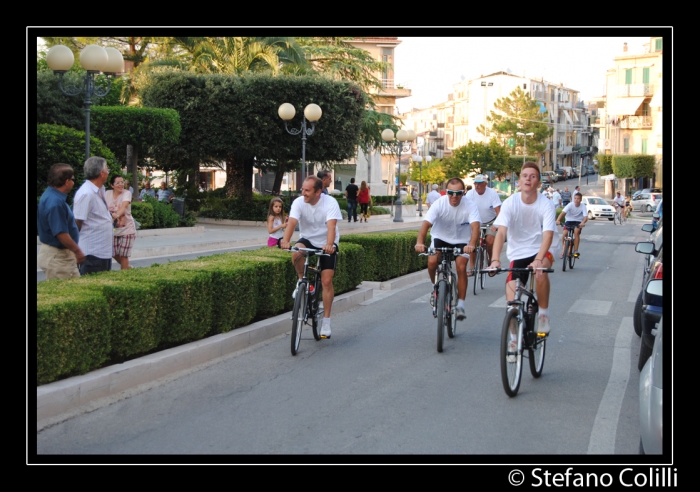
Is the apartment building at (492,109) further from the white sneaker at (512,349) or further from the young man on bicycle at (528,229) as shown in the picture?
the white sneaker at (512,349)

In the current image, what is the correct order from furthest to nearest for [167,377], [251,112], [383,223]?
[383,223] < [251,112] < [167,377]

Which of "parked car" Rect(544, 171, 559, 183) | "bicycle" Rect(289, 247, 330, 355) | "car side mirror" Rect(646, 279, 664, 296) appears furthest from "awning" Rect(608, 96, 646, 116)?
"car side mirror" Rect(646, 279, 664, 296)

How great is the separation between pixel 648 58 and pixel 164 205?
71.9m

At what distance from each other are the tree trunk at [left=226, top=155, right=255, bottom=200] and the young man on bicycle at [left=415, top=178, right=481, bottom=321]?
83.6 ft

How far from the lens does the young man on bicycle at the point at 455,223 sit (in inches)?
381

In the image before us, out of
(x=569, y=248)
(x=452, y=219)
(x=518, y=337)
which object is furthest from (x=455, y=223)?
(x=569, y=248)

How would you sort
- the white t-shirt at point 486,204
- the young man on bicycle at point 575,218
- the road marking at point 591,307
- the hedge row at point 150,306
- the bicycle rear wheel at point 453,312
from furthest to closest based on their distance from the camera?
the young man on bicycle at point 575,218
the white t-shirt at point 486,204
the road marking at point 591,307
the bicycle rear wheel at point 453,312
the hedge row at point 150,306

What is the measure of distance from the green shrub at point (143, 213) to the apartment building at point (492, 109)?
319ft

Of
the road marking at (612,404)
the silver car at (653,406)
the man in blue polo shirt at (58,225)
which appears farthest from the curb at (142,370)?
the silver car at (653,406)

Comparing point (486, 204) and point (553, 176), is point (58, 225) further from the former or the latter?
point (553, 176)

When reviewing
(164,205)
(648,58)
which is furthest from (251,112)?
(648,58)

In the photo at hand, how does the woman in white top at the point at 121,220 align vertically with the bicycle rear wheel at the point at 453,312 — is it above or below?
above
